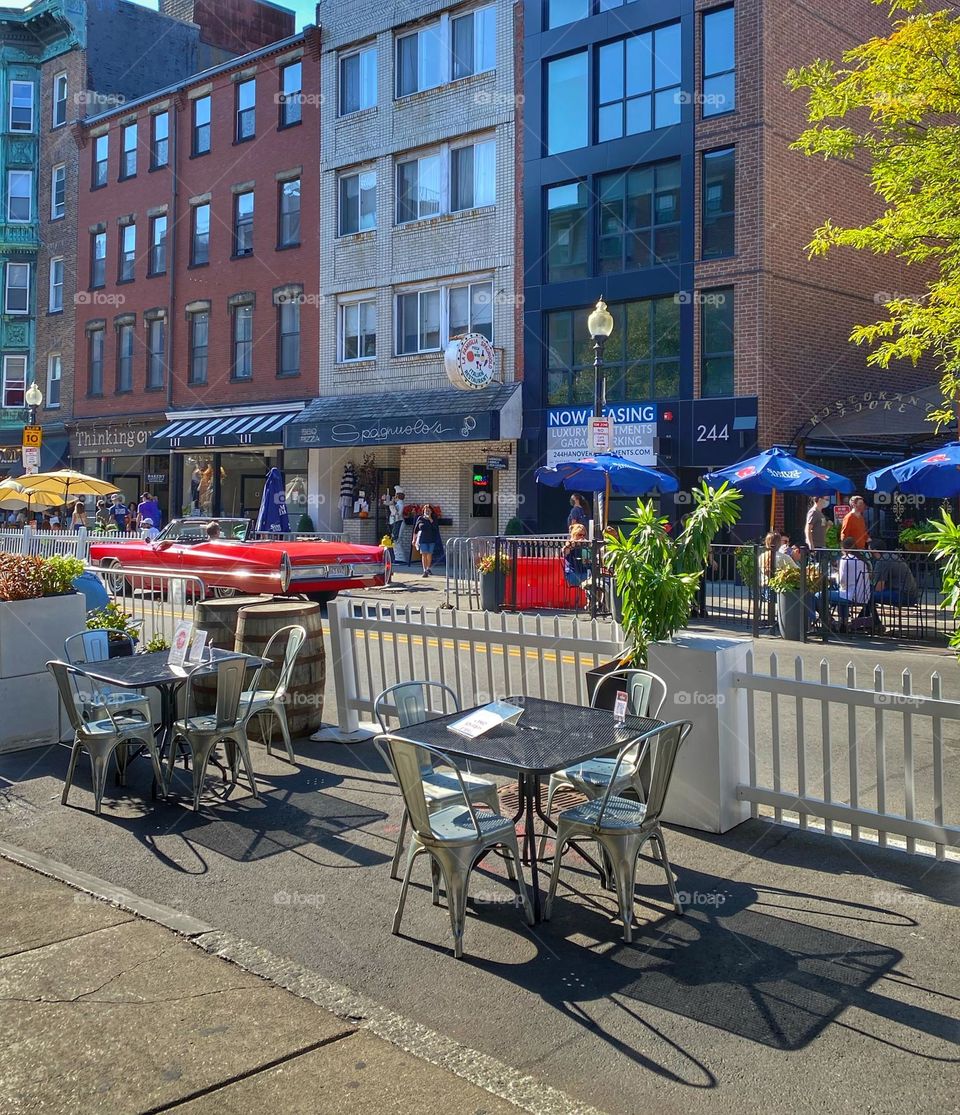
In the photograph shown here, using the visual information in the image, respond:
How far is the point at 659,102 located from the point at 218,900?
22.2 m

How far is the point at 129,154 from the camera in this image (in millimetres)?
36094

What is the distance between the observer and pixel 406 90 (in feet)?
92.3

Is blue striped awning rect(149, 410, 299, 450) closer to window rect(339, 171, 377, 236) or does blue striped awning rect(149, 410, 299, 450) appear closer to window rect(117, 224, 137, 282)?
window rect(339, 171, 377, 236)

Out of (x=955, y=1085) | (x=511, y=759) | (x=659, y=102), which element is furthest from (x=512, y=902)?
(x=659, y=102)

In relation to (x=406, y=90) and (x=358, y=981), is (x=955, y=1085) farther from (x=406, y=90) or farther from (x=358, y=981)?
(x=406, y=90)

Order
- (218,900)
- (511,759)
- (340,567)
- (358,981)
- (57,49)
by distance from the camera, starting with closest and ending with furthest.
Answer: (358,981) < (511,759) < (218,900) < (340,567) < (57,49)

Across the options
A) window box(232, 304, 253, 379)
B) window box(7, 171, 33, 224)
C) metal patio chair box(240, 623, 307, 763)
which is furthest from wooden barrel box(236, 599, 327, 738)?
window box(7, 171, 33, 224)

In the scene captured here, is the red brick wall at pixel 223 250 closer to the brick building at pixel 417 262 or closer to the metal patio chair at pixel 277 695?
the brick building at pixel 417 262

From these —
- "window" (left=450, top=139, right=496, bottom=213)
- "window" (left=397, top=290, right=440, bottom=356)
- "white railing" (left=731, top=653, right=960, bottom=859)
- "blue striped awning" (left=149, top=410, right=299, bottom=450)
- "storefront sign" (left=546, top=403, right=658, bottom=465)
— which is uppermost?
"window" (left=450, top=139, right=496, bottom=213)

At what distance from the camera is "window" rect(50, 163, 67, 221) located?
39000 millimetres

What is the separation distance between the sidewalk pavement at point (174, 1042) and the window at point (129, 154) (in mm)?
35703

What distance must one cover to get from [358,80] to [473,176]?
218 inches

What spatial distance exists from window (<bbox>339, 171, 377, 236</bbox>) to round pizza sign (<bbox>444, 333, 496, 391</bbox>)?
626 centimetres

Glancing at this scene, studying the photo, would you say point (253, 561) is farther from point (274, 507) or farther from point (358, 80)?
point (358, 80)
